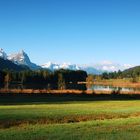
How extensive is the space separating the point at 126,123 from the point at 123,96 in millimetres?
61029

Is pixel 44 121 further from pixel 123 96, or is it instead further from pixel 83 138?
pixel 123 96

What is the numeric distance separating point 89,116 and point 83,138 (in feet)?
57.4

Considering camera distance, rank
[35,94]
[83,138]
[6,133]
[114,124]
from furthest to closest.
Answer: [35,94], [114,124], [6,133], [83,138]

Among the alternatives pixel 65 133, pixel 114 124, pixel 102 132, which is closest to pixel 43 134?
pixel 65 133

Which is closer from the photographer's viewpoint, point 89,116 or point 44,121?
point 44,121

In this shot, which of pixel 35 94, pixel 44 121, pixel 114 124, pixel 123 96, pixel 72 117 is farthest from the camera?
pixel 123 96

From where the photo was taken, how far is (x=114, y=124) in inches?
1378

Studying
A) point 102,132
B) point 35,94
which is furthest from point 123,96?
point 102,132

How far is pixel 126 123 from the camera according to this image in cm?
3584

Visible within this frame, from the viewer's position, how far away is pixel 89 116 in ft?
144

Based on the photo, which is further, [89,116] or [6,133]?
[89,116]

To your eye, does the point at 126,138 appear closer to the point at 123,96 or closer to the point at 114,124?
the point at 114,124

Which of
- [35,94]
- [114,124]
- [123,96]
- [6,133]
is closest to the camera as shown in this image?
[6,133]

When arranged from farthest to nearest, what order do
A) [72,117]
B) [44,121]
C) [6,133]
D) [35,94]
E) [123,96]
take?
[123,96], [35,94], [72,117], [44,121], [6,133]
